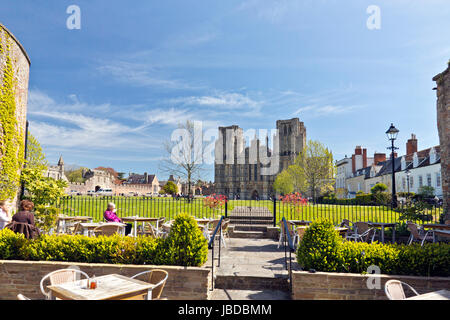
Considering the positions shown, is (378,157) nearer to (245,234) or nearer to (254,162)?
(254,162)

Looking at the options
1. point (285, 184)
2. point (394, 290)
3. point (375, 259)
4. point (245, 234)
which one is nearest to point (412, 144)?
point (285, 184)

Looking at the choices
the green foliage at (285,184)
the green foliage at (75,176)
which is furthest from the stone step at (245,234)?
the green foliage at (75,176)

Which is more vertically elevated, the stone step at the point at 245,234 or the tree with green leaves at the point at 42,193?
the tree with green leaves at the point at 42,193

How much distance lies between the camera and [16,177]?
10539mm

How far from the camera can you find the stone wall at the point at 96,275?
5.36m

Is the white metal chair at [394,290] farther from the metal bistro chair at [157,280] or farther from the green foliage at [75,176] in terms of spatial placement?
the green foliage at [75,176]

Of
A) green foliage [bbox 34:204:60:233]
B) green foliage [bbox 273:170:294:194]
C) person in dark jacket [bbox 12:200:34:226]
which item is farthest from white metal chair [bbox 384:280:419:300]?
green foliage [bbox 273:170:294:194]

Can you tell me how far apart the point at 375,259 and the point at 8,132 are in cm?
1175

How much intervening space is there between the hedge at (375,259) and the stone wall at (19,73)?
1019cm

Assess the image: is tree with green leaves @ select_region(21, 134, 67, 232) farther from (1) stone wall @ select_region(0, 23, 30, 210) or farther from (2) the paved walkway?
(2) the paved walkway

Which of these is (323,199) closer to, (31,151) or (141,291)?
(31,151)

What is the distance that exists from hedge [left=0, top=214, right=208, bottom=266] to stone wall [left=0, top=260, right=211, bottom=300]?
0.96 ft
